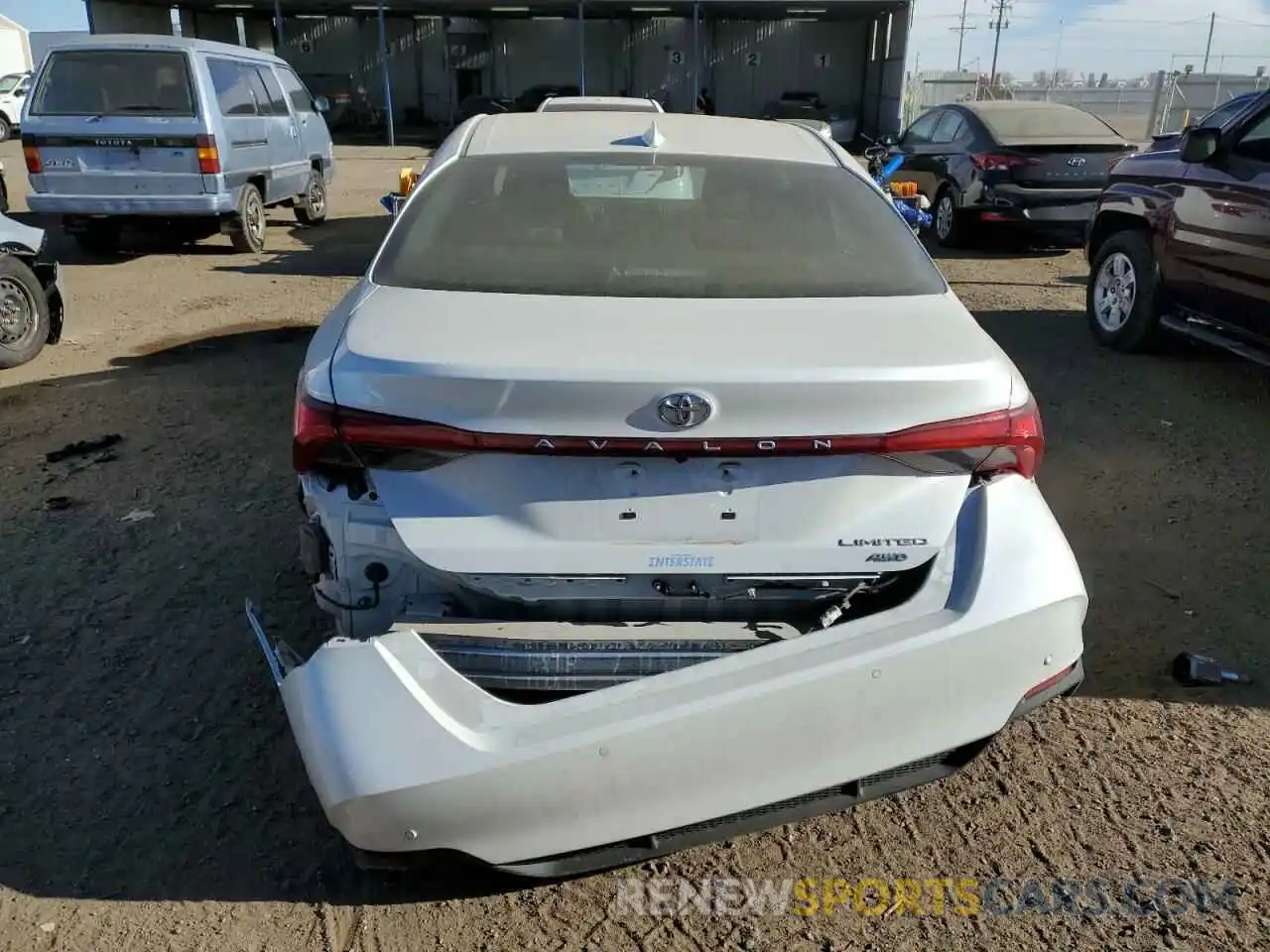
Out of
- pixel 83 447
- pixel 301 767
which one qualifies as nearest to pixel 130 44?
pixel 83 447

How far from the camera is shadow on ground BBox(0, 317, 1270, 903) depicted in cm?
274

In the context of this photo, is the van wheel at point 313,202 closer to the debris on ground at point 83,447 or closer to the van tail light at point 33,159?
the van tail light at point 33,159

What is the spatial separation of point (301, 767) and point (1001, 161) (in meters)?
9.95

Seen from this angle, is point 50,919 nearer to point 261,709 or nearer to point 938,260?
point 261,709

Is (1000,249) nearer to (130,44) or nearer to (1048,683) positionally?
(130,44)

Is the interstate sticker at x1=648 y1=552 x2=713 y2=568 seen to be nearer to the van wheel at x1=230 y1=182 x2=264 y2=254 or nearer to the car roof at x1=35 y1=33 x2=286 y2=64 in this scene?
the car roof at x1=35 y1=33 x2=286 y2=64

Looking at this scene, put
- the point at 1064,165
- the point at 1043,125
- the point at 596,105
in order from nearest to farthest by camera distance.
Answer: the point at 596,105, the point at 1064,165, the point at 1043,125

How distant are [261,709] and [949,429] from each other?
224 cm

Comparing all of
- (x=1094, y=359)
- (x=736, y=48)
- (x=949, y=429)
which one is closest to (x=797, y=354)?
(x=949, y=429)

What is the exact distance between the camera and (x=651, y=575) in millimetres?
2354

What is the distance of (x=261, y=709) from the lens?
328cm

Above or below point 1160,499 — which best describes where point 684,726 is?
above

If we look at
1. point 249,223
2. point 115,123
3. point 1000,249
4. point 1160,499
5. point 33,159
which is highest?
point 115,123

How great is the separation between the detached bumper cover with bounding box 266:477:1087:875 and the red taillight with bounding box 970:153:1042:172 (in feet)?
30.7
